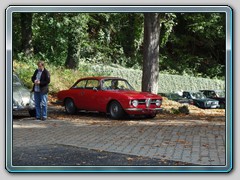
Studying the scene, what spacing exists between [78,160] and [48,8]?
1577mm

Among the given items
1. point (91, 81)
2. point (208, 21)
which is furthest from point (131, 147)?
point (208, 21)

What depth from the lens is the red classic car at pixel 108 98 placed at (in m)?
7.69

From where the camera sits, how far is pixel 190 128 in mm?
8203

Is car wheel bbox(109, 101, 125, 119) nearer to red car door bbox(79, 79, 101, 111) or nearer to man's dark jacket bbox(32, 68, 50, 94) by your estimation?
red car door bbox(79, 79, 101, 111)

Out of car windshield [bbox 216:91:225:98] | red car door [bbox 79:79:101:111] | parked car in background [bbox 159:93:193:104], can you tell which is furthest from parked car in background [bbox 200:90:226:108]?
red car door [bbox 79:79:101:111]

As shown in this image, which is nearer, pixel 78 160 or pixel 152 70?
pixel 78 160

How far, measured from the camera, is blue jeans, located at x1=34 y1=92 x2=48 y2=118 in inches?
287

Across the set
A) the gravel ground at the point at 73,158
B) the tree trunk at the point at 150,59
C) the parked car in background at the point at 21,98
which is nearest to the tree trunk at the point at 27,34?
the parked car in background at the point at 21,98

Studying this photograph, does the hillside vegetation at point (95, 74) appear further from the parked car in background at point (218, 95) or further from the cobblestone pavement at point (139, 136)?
the cobblestone pavement at point (139, 136)

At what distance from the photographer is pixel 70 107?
26.1ft

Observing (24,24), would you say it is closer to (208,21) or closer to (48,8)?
(48,8)

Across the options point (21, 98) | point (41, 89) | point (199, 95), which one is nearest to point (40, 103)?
point (41, 89)

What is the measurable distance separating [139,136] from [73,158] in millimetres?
1643

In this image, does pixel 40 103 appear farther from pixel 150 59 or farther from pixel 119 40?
pixel 150 59
